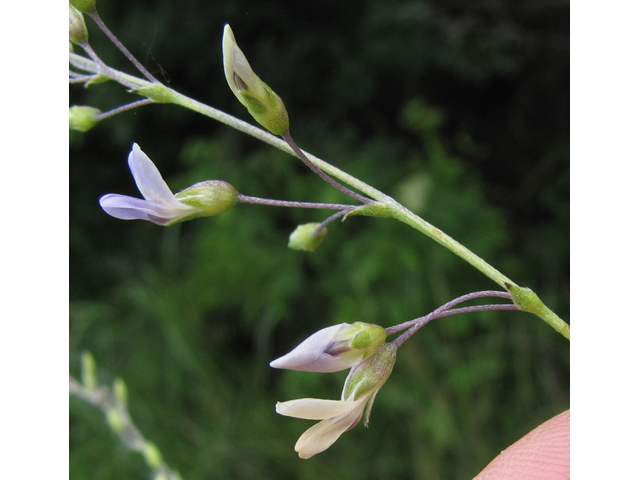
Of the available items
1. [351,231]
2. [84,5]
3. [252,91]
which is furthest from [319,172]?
[351,231]

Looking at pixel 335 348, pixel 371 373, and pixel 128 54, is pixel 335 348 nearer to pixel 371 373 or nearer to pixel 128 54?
pixel 371 373

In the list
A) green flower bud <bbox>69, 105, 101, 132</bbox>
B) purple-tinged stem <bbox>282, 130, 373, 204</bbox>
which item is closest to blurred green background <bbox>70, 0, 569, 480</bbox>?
Answer: green flower bud <bbox>69, 105, 101, 132</bbox>

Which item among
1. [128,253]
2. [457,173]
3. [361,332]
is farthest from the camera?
[128,253]

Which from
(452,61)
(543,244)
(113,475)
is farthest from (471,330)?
(113,475)

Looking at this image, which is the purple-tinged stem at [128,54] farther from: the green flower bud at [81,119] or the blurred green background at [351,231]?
the blurred green background at [351,231]
